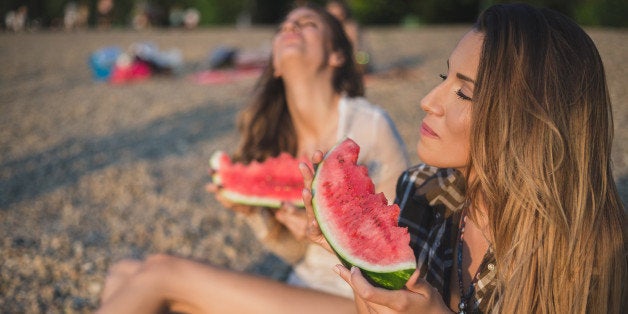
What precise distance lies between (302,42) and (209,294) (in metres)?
1.61

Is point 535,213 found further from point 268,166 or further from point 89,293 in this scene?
point 89,293

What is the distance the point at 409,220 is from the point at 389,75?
8.79 m

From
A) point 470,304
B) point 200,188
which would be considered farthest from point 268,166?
point 200,188

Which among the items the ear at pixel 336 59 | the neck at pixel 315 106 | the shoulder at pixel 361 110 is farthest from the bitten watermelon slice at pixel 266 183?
the ear at pixel 336 59

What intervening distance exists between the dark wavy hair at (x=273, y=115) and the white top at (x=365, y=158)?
0.39 metres

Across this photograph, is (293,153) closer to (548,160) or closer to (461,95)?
(461,95)

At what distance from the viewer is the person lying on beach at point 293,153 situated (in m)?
2.26

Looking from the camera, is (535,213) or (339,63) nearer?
(535,213)

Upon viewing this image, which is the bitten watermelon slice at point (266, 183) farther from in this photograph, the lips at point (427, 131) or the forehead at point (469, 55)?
the forehead at point (469, 55)

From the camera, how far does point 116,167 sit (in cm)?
655

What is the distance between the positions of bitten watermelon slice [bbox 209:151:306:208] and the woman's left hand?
54.5 inches

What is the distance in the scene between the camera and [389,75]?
10484 millimetres

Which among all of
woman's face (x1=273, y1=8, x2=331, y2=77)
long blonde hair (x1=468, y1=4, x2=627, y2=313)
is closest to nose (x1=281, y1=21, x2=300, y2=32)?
woman's face (x1=273, y1=8, x2=331, y2=77)

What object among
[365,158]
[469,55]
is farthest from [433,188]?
[365,158]
